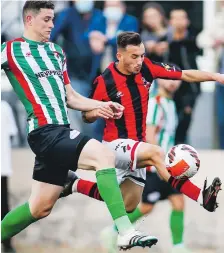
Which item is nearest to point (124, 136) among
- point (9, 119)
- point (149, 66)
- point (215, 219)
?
point (149, 66)

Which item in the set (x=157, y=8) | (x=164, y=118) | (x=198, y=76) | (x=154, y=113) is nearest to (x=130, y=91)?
(x=198, y=76)

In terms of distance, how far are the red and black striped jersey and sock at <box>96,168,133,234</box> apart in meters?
0.85

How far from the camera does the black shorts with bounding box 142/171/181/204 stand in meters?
11.4

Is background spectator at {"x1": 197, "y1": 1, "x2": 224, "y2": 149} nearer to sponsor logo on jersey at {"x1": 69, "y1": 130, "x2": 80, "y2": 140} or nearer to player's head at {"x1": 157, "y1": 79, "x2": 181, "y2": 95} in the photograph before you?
player's head at {"x1": 157, "y1": 79, "x2": 181, "y2": 95}

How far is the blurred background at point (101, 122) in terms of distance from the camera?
12.1 metres

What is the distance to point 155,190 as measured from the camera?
37.4ft

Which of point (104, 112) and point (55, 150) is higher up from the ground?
point (104, 112)

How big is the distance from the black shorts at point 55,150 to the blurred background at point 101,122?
2959mm

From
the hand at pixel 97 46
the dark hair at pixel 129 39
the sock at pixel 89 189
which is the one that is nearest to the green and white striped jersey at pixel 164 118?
the hand at pixel 97 46

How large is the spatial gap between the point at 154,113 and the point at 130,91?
182 centimetres

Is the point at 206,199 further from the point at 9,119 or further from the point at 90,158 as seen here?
the point at 9,119

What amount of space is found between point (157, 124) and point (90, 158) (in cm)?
266

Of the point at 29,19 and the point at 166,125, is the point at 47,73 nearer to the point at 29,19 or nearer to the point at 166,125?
the point at 29,19

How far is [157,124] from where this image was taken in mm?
11031
